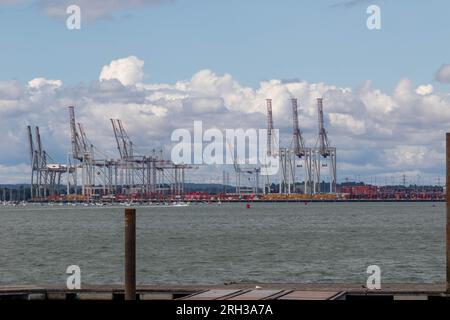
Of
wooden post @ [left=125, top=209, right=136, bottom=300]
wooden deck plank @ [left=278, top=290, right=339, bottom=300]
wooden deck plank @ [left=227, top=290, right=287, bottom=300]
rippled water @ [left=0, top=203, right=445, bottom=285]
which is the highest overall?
wooden post @ [left=125, top=209, right=136, bottom=300]

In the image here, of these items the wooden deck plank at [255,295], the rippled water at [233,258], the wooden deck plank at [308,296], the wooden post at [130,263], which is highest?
the wooden post at [130,263]

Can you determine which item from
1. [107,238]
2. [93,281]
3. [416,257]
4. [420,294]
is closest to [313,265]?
[416,257]

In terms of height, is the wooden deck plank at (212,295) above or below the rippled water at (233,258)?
above

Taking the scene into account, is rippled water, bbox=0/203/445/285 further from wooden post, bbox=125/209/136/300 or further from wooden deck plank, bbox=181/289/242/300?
wooden deck plank, bbox=181/289/242/300

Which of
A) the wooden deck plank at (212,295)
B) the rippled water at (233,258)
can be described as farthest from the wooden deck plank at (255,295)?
the rippled water at (233,258)

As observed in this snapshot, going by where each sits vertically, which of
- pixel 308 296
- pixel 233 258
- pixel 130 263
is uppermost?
pixel 130 263

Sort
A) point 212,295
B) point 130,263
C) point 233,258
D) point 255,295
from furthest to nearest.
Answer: point 233,258, point 130,263, point 212,295, point 255,295


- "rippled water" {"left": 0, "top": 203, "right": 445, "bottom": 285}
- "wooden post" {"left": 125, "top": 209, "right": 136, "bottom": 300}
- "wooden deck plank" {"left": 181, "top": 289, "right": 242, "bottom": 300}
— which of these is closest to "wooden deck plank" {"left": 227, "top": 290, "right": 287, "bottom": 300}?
Answer: "wooden deck plank" {"left": 181, "top": 289, "right": 242, "bottom": 300}

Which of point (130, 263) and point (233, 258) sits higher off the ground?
point (130, 263)

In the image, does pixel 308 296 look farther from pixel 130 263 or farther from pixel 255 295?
pixel 130 263

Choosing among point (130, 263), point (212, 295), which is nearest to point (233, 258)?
point (130, 263)

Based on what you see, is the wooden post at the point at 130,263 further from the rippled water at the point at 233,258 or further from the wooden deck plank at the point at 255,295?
the rippled water at the point at 233,258

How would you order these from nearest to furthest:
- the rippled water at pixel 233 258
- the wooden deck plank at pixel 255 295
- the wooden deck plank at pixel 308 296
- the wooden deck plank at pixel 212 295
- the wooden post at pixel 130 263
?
the wooden deck plank at pixel 255 295
the wooden deck plank at pixel 308 296
the wooden deck plank at pixel 212 295
the wooden post at pixel 130 263
the rippled water at pixel 233 258
